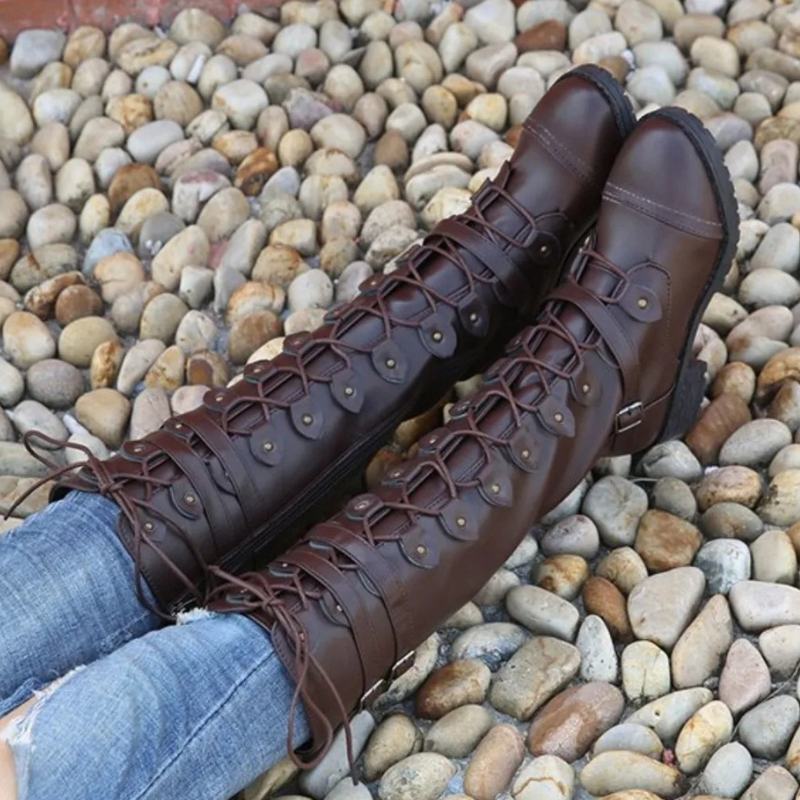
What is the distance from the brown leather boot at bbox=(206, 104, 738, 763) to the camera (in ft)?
3.45

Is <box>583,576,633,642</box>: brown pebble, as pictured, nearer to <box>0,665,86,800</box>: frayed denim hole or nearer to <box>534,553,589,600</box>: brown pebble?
<box>534,553,589,600</box>: brown pebble

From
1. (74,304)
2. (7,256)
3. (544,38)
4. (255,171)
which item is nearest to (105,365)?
(74,304)

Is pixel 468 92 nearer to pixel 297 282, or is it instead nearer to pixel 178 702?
pixel 297 282

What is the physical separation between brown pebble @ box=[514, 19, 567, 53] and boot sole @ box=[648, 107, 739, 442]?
1.72ft

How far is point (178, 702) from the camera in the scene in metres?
0.99

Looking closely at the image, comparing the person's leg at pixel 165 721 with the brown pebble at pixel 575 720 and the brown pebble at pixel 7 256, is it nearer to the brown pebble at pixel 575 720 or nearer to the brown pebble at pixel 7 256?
the brown pebble at pixel 575 720

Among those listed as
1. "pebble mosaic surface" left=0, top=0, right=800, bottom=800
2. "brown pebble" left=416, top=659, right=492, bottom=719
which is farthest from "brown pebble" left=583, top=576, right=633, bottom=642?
"brown pebble" left=416, top=659, right=492, bottom=719

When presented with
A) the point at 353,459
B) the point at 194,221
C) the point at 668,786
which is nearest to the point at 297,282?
the point at 194,221

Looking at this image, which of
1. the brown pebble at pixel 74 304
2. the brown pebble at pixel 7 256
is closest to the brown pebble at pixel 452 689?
the brown pebble at pixel 74 304

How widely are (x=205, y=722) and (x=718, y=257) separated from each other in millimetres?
611

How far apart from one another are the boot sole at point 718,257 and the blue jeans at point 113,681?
467 mm

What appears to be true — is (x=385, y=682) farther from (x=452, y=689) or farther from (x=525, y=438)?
(x=525, y=438)

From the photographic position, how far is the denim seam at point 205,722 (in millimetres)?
958

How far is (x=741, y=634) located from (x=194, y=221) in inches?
31.6
